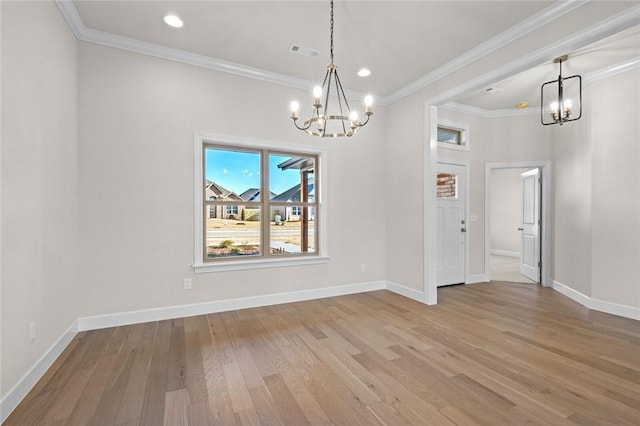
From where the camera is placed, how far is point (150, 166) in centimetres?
340

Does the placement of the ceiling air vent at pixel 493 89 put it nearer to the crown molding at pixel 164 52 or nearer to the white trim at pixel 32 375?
the crown molding at pixel 164 52

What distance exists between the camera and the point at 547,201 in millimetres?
5184

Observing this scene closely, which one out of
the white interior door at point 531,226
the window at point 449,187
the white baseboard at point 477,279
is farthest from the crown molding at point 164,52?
the white interior door at point 531,226

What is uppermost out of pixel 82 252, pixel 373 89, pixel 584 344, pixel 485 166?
pixel 373 89

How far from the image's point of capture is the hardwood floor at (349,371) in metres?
1.87

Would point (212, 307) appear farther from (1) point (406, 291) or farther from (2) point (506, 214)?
(2) point (506, 214)

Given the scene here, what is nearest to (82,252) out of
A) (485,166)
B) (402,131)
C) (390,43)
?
(390,43)

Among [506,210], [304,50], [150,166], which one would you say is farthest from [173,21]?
[506,210]

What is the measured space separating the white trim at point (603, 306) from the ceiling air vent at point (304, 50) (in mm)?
4903

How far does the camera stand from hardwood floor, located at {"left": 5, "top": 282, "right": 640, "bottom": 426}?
6.12ft

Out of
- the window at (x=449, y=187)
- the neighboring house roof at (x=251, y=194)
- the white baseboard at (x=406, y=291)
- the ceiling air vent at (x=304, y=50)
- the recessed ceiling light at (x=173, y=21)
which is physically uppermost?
the recessed ceiling light at (x=173, y=21)

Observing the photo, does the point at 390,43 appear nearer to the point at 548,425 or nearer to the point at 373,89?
the point at 373,89

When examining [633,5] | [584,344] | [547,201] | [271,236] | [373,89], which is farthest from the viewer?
[547,201]

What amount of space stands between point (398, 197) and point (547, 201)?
2822mm
